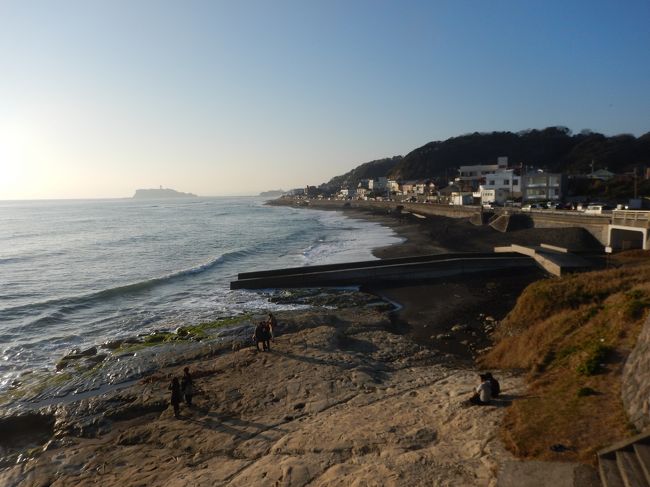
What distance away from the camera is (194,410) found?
12.3 m

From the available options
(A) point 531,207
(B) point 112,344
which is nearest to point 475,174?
(A) point 531,207

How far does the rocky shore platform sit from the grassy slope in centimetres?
73

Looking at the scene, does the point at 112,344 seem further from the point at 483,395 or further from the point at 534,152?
the point at 534,152

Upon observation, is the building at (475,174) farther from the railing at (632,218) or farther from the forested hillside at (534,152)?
the railing at (632,218)

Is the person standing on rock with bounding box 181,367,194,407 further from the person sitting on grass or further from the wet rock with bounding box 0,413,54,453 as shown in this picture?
the person sitting on grass

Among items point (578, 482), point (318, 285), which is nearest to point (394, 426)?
point (578, 482)

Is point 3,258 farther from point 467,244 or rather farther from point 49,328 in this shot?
point 467,244

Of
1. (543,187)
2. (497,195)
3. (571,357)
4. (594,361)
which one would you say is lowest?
(571,357)

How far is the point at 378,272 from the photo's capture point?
28375mm

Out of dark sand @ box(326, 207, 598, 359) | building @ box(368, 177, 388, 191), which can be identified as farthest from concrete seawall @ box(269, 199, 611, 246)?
building @ box(368, 177, 388, 191)

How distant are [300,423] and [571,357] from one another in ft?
24.0

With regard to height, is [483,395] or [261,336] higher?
[483,395]

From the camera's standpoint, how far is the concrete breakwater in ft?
92.9

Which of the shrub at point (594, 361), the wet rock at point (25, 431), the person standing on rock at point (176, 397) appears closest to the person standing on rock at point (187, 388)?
the person standing on rock at point (176, 397)
